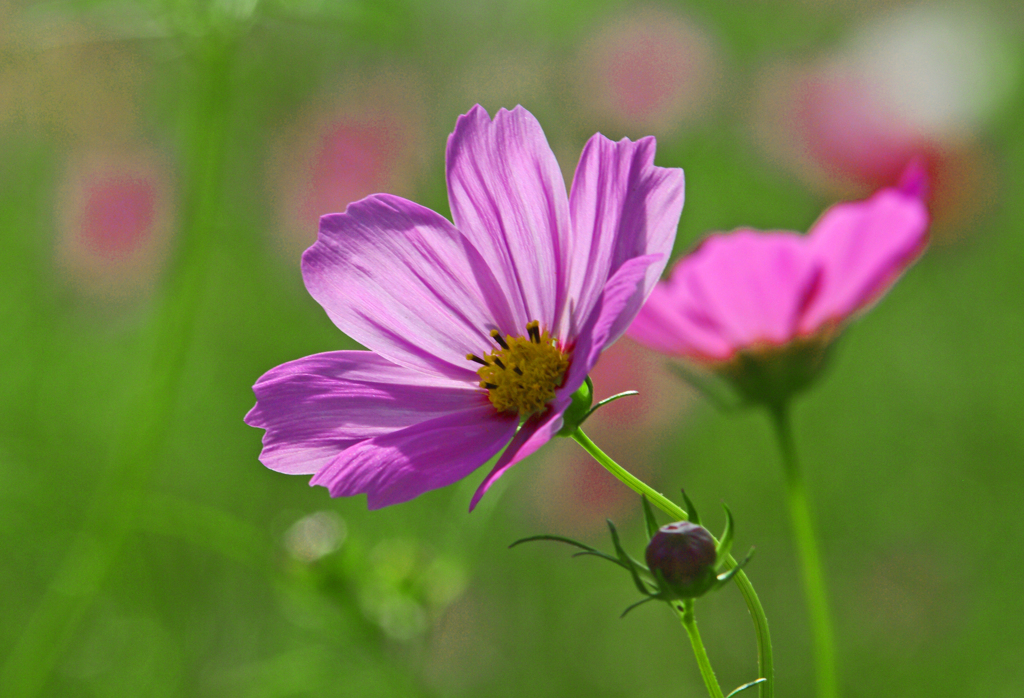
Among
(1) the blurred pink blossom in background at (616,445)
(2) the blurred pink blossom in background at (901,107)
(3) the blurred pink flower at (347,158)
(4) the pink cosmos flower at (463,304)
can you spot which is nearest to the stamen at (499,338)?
(4) the pink cosmos flower at (463,304)

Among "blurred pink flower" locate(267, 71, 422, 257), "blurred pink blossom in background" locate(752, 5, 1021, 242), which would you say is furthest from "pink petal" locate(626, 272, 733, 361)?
"blurred pink flower" locate(267, 71, 422, 257)

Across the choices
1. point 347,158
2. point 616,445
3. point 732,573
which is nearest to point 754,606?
point 732,573

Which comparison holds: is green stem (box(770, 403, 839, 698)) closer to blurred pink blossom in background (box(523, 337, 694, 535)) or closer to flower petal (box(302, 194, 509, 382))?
flower petal (box(302, 194, 509, 382))

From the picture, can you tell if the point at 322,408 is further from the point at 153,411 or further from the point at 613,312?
the point at 153,411

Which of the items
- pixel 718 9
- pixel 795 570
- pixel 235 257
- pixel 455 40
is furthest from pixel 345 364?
pixel 718 9

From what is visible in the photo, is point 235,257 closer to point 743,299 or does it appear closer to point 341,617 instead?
point 341,617

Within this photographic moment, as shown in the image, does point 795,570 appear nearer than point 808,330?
No
